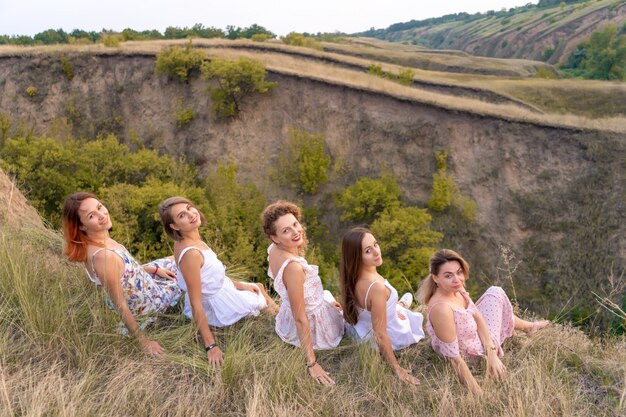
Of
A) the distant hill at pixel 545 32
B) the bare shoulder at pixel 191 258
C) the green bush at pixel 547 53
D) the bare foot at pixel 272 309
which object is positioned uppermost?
the distant hill at pixel 545 32

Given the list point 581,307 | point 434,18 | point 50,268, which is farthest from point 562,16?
point 434,18

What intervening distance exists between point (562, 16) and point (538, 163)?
211 feet

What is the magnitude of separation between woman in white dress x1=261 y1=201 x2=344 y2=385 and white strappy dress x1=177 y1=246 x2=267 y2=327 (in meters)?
0.37

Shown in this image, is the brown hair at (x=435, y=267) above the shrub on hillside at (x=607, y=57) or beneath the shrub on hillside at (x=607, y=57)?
beneath

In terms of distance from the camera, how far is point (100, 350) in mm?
3289

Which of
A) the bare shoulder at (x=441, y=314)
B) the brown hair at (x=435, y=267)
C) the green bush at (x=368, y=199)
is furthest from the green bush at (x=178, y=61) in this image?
the bare shoulder at (x=441, y=314)

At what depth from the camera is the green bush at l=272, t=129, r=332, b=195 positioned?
61.5 feet

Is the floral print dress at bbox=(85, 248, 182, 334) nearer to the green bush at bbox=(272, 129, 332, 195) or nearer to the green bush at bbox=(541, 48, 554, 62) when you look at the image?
the green bush at bbox=(272, 129, 332, 195)

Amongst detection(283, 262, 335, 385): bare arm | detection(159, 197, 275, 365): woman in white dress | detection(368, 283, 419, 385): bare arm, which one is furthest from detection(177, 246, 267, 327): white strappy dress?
detection(368, 283, 419, 385): bare arm

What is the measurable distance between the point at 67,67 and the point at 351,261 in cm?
2339

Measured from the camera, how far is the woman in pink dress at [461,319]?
3424 mm

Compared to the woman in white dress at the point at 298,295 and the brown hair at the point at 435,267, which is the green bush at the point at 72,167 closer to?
the woman in white dress at the point at 298,295

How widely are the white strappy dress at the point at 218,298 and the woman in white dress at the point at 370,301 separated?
2.95 ft

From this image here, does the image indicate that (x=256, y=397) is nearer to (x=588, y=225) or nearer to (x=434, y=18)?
(x=588, y=225)
